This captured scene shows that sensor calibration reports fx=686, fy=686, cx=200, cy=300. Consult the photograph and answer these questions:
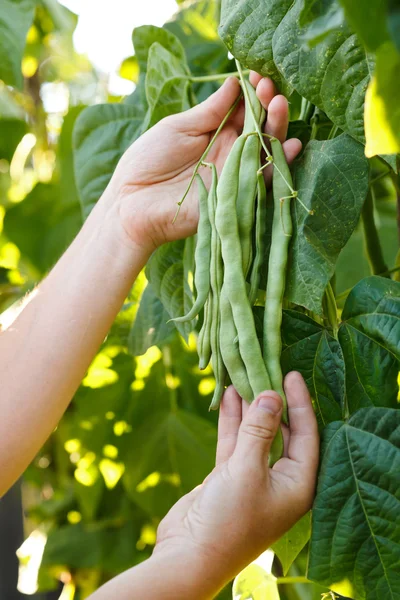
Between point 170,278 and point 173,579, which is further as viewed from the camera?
point 170,278

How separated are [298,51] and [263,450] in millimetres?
349

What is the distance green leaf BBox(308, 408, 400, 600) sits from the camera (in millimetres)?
574

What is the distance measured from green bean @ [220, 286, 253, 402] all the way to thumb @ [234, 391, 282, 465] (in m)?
0.04

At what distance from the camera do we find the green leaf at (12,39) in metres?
1.02

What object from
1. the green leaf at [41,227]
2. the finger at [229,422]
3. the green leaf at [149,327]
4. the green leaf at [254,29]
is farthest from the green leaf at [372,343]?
the green leaf at [41,227]

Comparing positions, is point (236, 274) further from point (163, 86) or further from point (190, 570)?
point (163, 86)

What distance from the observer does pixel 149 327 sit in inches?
39.5

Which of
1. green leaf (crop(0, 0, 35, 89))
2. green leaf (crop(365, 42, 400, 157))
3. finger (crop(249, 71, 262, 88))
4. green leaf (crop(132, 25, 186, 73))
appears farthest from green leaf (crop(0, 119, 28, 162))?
green leaf (crop(365, 42, 400, 157))

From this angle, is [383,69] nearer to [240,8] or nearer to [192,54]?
[240,8]

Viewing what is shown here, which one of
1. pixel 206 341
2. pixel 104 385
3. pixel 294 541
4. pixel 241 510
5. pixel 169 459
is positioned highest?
pixel 206 341

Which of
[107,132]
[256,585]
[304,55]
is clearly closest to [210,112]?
[304,55]

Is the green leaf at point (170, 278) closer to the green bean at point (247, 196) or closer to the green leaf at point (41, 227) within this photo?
the green bean at point (247, 196)

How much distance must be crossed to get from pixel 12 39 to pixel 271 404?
74cm

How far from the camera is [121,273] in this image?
2.82 feet
